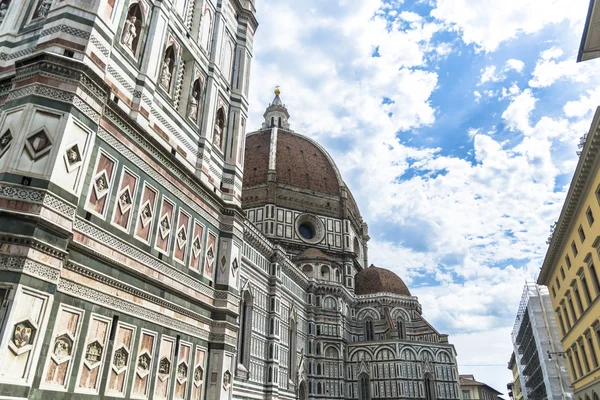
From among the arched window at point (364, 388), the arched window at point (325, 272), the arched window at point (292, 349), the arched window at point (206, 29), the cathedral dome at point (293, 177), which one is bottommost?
the arched window at point (364, 388)

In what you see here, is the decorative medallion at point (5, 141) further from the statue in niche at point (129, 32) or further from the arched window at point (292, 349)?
the arched window at point (292, 349)

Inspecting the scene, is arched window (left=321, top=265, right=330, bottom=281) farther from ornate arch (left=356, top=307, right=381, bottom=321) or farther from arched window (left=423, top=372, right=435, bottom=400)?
arched window (left=423, top=372, right=435, bottom=400)

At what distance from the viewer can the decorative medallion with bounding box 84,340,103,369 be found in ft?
22.9

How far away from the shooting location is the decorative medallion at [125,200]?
8.18 metres

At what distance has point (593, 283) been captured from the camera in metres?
19.4

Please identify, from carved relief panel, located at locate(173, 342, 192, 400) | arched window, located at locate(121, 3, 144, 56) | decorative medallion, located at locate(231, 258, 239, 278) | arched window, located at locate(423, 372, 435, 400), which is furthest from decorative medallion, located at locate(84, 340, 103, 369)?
arched window, located at locate(423, 372, 435, 400)

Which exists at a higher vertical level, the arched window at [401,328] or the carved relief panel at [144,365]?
the arched window at [401,328]

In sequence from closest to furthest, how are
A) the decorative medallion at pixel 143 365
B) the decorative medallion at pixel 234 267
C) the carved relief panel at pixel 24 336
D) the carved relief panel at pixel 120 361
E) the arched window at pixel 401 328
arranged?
the carved relief panel at pixel 24 336
the carved relief panel at pixel 120 361
the decorative medallion at pixel 143 365
the decorative medallion at pixel 234 267
the arched window at pixel 401 328

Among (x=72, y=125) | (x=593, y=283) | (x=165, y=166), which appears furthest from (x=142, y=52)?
(x=593, y=283)

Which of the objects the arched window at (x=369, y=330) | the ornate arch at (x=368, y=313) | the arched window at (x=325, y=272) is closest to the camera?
the arched window at (x=325, y=272)

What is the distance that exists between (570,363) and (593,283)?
30.5ft

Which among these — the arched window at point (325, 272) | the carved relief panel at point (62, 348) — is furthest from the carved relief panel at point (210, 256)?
the arched window at point (325, 272)

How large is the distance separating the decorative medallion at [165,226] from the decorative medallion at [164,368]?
248 cm

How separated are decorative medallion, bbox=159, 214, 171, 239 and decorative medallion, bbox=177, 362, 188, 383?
2752 mm
